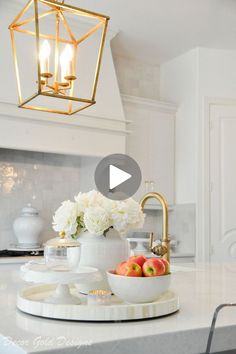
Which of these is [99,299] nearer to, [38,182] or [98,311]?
[98,311]

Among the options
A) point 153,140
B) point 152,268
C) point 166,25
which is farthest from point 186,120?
point 152,268

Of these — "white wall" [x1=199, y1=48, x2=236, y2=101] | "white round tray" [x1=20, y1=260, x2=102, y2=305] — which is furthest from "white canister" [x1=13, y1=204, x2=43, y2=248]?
"white round tray" [x1=20, y1=260, x2=102, y2=305]

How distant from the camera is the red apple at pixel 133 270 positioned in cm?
130

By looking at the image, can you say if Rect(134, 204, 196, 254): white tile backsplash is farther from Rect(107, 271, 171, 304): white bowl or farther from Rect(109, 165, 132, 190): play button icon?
Rect(107, 271, 171, 304): white bowl

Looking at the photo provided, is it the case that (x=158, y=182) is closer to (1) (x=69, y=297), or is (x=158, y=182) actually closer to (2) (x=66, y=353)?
(1) (x=69, y=297)

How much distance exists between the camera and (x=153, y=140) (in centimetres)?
474

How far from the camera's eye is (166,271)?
1.33 metres

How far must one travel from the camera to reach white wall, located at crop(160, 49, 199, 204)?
468 centimetres

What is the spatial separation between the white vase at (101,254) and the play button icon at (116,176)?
0.19 m

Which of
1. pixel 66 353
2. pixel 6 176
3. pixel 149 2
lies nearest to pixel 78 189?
pixel 6 176

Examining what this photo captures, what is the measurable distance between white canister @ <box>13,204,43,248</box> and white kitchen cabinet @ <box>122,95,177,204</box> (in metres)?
1.04

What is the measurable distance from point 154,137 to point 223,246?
4.07ft

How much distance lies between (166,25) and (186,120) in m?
1.00

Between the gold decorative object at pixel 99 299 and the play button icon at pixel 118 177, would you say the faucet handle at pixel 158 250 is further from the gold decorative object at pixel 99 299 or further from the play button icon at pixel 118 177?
the gold decorative object at pixel 99 299
